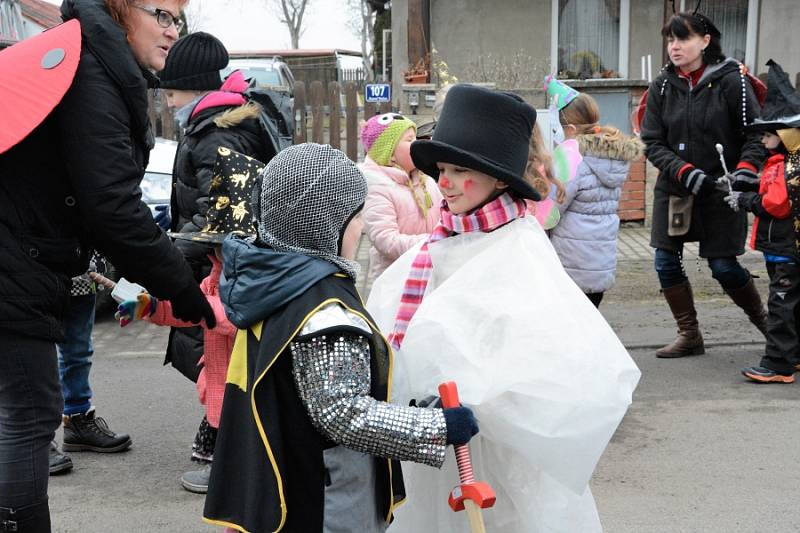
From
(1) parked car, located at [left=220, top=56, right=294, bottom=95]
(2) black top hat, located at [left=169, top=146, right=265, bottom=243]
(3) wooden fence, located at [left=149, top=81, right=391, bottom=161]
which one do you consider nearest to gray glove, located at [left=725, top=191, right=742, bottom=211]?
(2) black top hat, located at [left=169, top=146, right=265, bottom=243]

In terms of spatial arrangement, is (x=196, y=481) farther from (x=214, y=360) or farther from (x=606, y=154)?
(x=606, y=154)

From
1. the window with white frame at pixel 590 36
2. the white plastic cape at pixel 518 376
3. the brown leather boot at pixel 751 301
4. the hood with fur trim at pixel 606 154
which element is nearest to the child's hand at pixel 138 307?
the white plastic cape at pixel 518 376

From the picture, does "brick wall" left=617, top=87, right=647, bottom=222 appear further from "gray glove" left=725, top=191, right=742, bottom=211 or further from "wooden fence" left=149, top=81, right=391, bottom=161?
"gray glove" left=725, top=191, right=742, bottom=211

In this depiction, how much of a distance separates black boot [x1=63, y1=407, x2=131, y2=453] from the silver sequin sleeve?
286 centimetres

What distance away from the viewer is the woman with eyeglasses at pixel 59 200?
2.74 meters

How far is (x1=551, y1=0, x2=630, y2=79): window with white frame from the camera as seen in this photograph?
1630 cm

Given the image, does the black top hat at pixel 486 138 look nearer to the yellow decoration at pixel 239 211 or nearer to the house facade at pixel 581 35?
the yellow decoration at pixel 239 211

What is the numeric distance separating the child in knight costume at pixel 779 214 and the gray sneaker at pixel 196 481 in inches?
126

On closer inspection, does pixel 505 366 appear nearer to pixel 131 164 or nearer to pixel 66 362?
pixel 131 164

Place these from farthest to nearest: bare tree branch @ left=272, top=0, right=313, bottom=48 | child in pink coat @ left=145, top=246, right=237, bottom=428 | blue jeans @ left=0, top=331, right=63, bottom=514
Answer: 1. bare tree branch @ left=272, top=0, right=313, bottom=48
2. child in pink coat @ left=145, top=246, right=237, bottom=428
3. blue jeans @ left=0, top=331, right=63, bottom=514

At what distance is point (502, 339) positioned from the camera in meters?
2.46

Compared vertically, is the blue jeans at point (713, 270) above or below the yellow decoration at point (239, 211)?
below

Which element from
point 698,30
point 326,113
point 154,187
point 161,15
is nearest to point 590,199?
point 698,30

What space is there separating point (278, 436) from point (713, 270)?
175 inches
